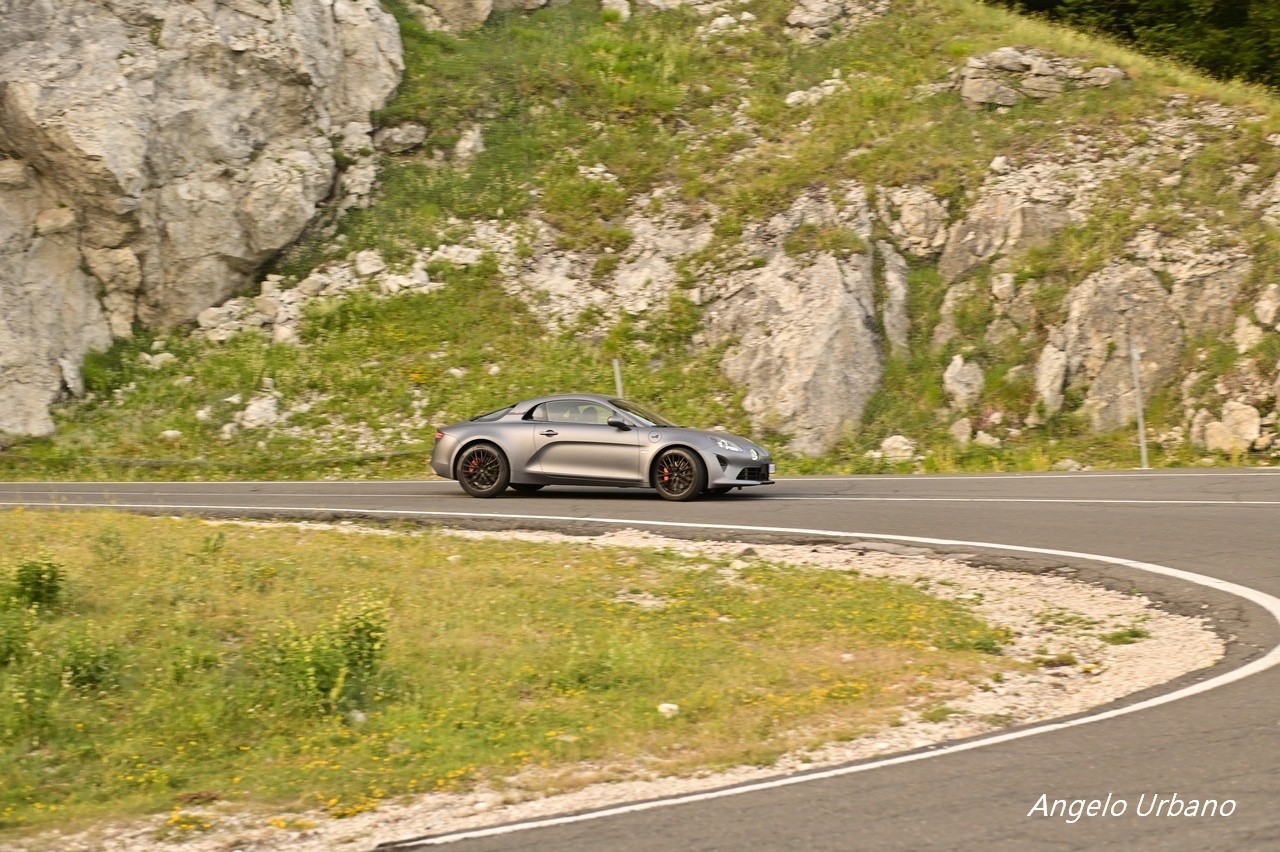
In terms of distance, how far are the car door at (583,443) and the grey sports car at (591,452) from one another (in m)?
0.01

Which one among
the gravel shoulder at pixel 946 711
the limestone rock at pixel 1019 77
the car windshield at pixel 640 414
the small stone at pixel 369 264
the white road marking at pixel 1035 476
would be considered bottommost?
the gravel shoulder at pixel 946 711

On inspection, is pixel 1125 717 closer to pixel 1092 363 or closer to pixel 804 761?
pixel 804 761

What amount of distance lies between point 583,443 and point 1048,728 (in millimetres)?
10527

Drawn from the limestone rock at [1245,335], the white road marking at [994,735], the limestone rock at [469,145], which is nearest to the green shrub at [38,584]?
the white road marking at [994,735]

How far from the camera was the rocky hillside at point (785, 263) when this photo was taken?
2181 cm

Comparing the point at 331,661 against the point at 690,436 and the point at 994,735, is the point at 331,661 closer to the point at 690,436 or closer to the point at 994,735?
the point at 994,735

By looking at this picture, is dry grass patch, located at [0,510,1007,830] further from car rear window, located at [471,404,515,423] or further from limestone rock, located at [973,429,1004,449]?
limestone rock, located at [973,429,1004,449]

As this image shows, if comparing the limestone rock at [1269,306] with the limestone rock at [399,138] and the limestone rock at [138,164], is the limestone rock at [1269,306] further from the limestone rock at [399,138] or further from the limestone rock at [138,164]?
the limestone rock at [138,164]

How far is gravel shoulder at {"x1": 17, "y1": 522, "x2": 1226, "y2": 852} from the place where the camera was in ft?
19.3

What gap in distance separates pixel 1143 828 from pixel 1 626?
7.22m

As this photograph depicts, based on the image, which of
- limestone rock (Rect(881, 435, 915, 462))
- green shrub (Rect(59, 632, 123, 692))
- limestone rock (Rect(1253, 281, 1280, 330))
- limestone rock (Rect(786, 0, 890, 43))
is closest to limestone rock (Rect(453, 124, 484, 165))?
limestone rock (Rect(786, 0, 890, 43))

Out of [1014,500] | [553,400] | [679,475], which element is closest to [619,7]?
[553,400]

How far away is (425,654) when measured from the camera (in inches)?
339

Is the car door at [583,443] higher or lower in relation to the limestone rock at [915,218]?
lower
